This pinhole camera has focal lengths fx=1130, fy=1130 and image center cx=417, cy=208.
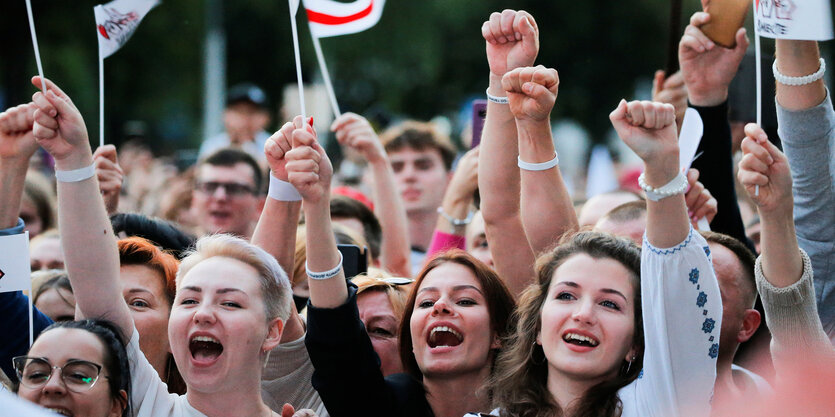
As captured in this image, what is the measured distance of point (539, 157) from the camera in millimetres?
3564

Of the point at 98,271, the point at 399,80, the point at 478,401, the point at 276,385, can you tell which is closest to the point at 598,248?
the point at 478,401

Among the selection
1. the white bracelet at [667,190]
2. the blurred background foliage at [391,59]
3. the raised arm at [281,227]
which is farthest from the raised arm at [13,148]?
the blurred background foliage at [391,59]

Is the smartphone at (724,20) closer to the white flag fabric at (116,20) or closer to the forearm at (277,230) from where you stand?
the forearm at (277,230)

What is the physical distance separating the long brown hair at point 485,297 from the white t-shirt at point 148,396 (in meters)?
0.79

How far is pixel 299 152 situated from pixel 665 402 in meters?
1.24

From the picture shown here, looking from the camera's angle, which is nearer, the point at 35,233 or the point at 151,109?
the point at 35,233

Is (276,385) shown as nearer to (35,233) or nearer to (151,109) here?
(35,233)

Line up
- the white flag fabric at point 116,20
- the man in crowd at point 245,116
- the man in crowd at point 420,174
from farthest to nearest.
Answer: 1. the man in crowd at point 245,116
2. the man in crowd at point 420,174
3. the white flag fabric at point 116,20

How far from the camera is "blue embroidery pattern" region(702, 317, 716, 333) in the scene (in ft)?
9.49

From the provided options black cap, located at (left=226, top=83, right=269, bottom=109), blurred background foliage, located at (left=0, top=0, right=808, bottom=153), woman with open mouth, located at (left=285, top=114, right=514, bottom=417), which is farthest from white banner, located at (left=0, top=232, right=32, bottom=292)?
blurred background foliage, located at (left=0, top=0, right=808, bottom=153)

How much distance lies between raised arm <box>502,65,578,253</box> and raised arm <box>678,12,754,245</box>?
0.74 metres

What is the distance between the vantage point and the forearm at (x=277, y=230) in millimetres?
3836

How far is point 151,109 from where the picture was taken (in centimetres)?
2192

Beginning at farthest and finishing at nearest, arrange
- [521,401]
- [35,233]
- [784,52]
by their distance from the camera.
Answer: [35,233]
[784,52]
[521,401]
